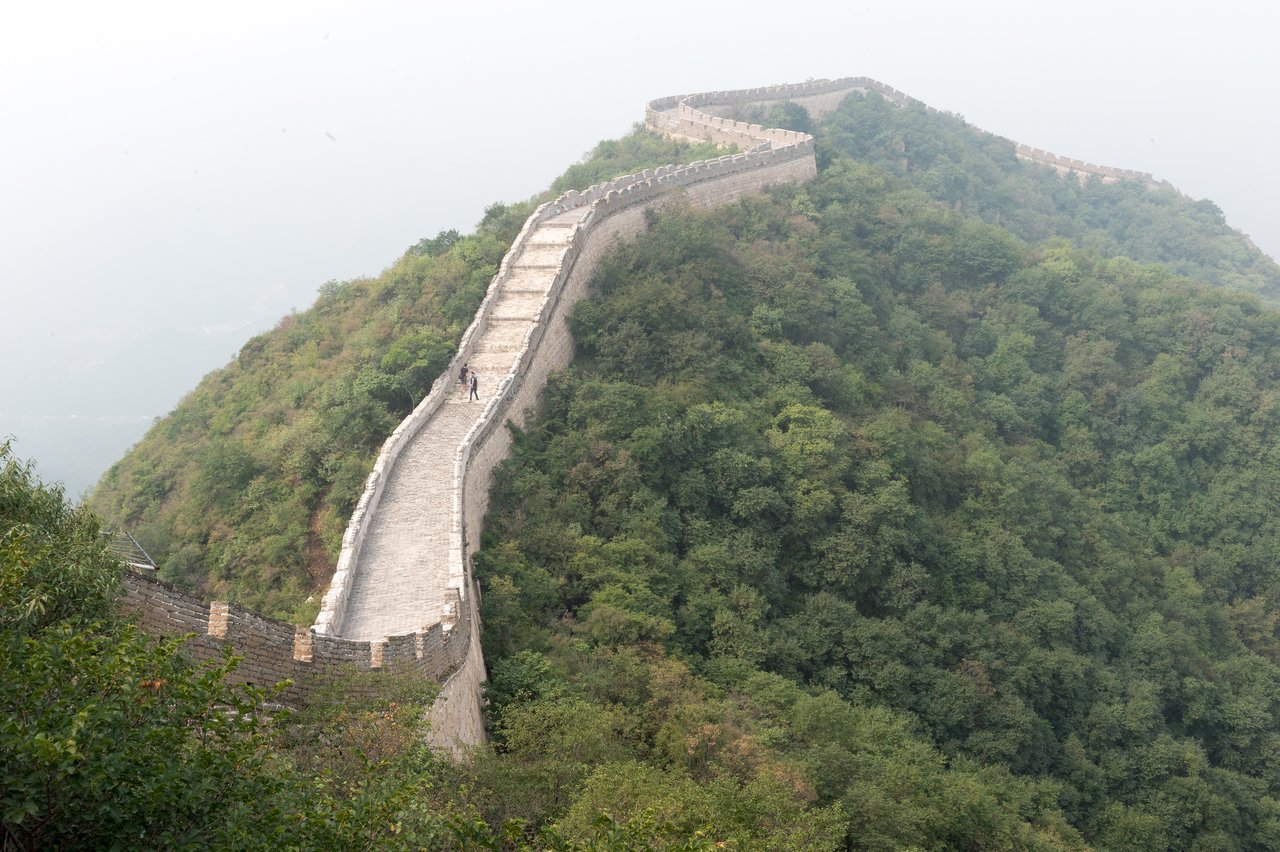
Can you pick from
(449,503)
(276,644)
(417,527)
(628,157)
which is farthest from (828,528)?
(628,157)

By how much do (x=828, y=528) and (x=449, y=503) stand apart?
8.69 metres

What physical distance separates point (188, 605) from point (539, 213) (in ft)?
68.7

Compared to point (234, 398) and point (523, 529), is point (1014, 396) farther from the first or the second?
point (234, 398)

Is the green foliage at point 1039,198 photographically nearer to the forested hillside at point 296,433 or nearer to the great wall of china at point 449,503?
the great wall of china at point 449,503

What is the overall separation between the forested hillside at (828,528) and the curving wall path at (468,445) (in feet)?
2.25

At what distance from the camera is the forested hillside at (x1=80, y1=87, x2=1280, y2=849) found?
14.1 m

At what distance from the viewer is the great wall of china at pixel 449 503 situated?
34.3ft

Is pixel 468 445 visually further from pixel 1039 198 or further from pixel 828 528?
pixel 1039 198

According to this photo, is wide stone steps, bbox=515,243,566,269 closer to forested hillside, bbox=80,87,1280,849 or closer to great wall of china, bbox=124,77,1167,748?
great wall of china, bbox=124,77,1167,748

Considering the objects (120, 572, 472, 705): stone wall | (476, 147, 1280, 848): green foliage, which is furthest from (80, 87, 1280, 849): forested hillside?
(120, 572, 472, 705): stone wall

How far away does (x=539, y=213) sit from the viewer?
28.9 m

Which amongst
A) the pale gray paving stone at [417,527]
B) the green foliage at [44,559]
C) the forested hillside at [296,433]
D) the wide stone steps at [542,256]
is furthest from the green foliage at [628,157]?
the green foliage at [44,559]

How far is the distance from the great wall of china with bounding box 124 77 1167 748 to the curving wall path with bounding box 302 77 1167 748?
0.03 metres

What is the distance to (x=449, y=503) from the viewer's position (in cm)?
1734
